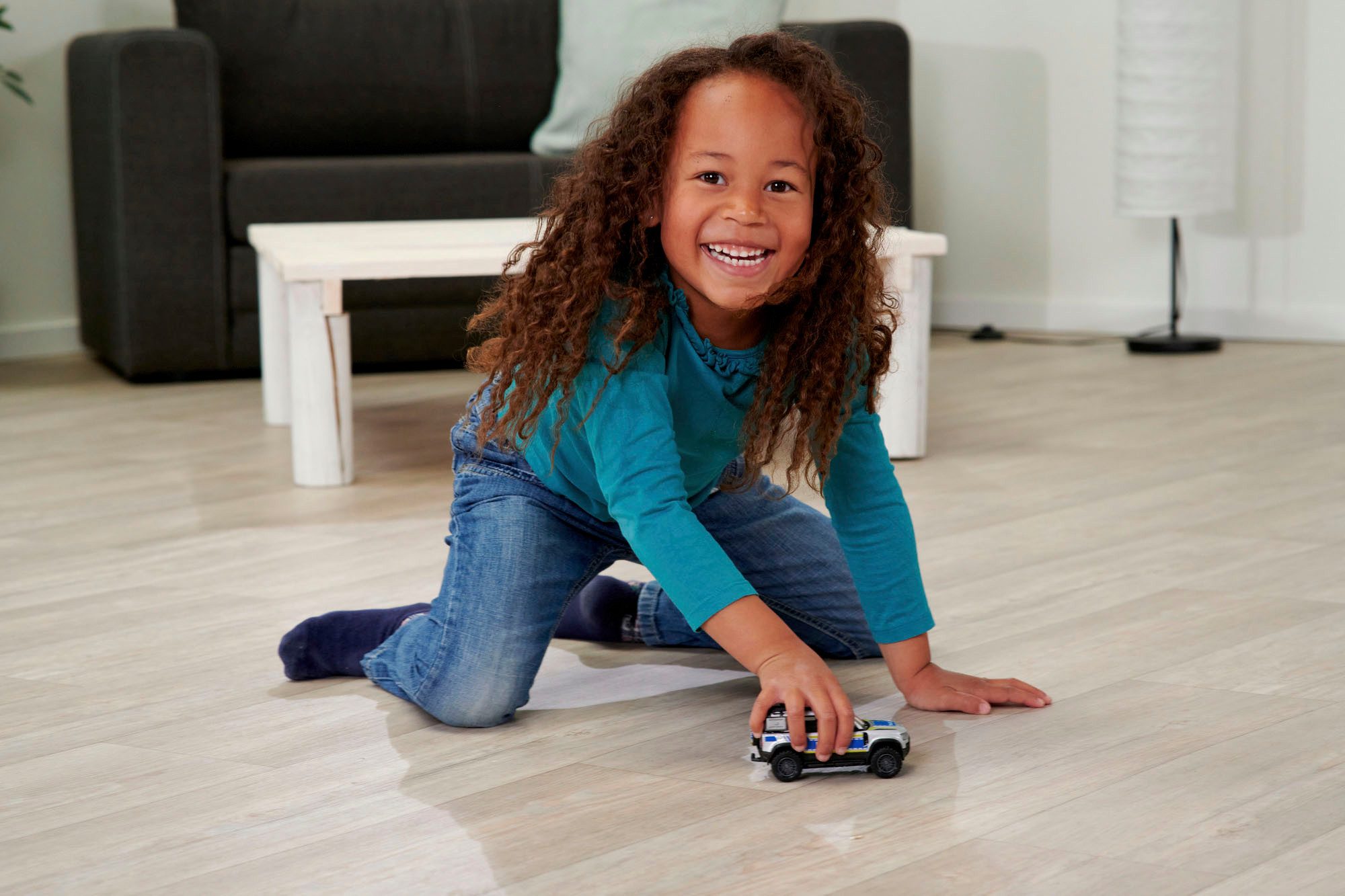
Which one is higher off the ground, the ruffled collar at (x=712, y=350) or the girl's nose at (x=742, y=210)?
the girl's nose at (x=742, y=210)

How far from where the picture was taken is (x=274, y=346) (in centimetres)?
275

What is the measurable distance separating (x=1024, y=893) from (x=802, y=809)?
182mm

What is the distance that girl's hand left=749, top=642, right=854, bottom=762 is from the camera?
109 centimetres

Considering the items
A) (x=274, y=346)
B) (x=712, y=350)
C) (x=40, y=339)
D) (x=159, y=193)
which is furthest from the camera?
(x=40, y=339)

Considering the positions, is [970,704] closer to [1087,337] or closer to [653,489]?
[653,489]

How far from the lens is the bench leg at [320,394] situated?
7.35ft

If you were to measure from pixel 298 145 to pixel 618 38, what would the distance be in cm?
Answer: 72

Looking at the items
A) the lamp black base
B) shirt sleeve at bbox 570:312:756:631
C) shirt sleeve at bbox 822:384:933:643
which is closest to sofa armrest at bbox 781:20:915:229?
the lamp black base

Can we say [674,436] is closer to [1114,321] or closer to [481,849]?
[481,849]

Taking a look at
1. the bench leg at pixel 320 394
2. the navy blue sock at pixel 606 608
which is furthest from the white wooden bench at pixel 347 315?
the navy blue sock at pixel 606 608

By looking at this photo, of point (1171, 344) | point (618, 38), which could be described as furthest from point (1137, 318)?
point (618, 38)

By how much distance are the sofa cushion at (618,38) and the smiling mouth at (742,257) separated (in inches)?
95.1

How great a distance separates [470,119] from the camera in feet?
12.3

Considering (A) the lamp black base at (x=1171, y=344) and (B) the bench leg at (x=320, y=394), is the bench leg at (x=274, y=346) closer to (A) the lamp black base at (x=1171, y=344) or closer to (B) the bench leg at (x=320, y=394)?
(B) the bench leg at (x=320, y=394)
